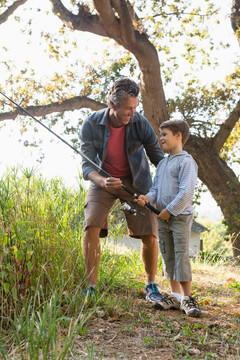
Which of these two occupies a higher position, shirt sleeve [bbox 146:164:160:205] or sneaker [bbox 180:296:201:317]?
shirt sleeve [bbox 146:164:160:205]

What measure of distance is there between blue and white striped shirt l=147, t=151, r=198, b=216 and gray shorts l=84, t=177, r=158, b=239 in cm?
19

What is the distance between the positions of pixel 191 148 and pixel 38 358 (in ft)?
25.4

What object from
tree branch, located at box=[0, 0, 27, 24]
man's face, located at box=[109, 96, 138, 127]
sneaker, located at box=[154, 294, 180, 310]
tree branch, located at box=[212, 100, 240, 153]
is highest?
tree branch, located at box=[0, 0, 27, 24]

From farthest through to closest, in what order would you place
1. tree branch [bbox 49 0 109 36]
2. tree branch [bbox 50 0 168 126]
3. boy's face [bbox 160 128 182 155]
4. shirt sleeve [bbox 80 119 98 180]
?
tree branch [bbox 49 0 109 36]
tree branch [bbox 50 0 168 126]
shirt sleeve [bbox 80 119 98 180]
boy's face [bbox 160 128 182 155]

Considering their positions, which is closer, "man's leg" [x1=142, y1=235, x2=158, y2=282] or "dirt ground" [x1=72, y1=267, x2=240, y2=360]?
"dirt ground" [x1=72, y1=267, x2=240, y2=360]

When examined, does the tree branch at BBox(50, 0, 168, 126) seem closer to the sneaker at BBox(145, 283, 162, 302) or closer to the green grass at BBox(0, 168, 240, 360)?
the green grass at BBox(0, 168, 240, 360)

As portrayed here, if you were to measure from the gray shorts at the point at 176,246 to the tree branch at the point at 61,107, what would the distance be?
7037 mm

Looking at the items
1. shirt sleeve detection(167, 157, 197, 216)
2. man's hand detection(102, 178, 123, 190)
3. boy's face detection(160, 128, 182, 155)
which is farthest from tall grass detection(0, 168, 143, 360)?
boy's face detection(160, 128, 182, 155)

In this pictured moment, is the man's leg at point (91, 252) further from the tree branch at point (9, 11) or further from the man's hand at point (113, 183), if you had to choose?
the tree branch at point (9, 11)

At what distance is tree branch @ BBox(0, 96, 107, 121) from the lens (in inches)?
410

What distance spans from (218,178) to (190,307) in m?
6.26

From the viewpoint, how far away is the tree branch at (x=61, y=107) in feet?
34.2

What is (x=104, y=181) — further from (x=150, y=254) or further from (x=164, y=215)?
(x=150, y=254)

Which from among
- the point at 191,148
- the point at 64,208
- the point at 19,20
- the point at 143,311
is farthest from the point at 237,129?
the point at 143,311
